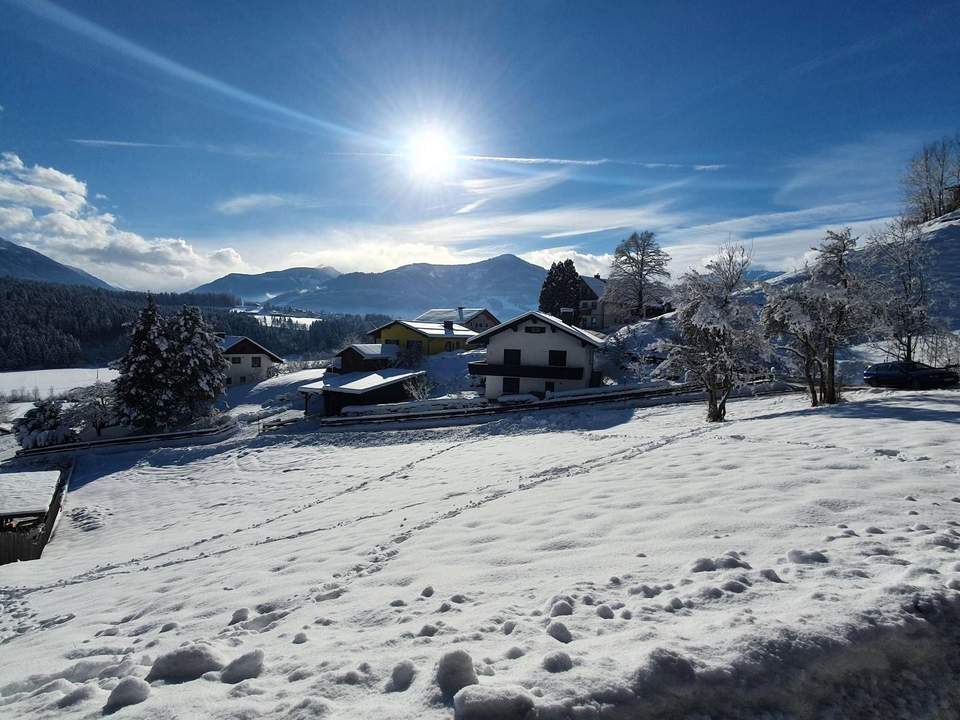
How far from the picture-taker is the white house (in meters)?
36.3

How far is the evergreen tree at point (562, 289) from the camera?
71.3 m

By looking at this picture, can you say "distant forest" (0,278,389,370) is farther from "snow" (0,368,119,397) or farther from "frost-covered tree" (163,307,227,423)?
"frost-covered tree" (163,307,227,423)

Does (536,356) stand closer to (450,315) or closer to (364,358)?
(364,358)

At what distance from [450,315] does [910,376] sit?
61061 mm

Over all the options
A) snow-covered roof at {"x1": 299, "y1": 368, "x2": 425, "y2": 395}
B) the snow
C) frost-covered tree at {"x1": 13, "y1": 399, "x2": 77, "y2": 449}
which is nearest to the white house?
snow-covered roof at {"x1": 299, "y1": 368, "x2": 425, "y2": 395}

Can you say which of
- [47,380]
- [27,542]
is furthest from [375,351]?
[47,380]

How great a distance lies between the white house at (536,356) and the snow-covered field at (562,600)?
78.5ft

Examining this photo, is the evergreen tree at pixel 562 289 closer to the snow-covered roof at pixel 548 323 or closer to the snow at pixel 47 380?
the snow-covered roof at pixel 548 323

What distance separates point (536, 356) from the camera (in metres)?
37.4

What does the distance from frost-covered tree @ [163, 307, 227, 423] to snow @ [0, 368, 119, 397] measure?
4405 cm

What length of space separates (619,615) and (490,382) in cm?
3506

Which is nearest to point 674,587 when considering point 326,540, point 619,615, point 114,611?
point 619,615

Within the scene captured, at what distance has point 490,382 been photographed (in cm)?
3897

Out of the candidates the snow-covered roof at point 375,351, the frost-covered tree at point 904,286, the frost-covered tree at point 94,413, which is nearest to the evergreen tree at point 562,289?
the snow-covered roof at point 375,351
